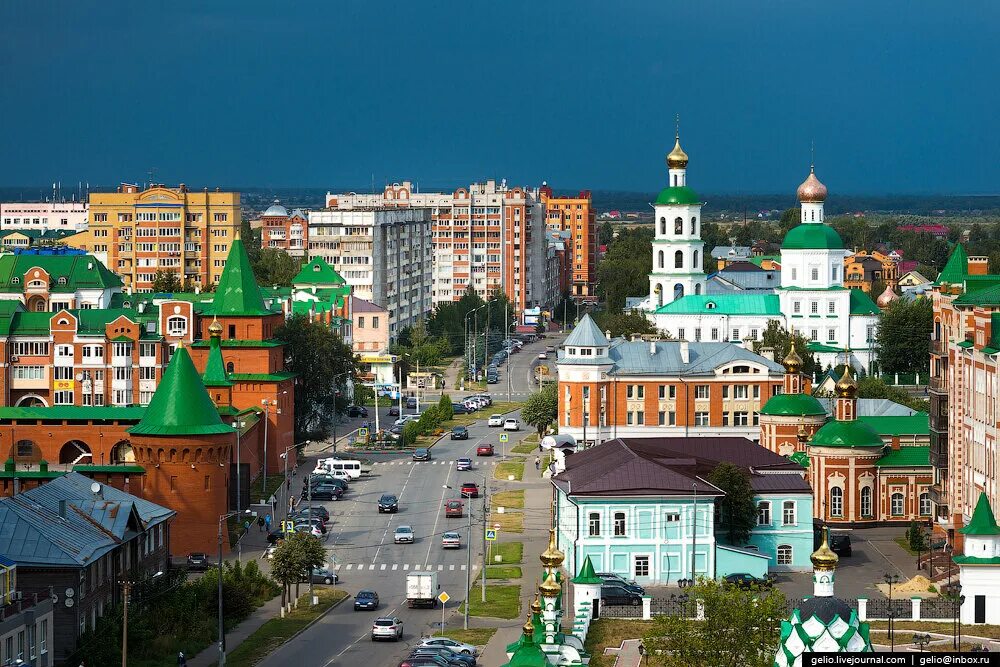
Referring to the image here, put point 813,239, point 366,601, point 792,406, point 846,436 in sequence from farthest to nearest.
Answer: point 813,239, point 792,406, point 846,436, point 366,601

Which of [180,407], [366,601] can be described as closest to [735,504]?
[366,601]

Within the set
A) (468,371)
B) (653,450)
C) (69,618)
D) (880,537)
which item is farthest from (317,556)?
(468,371)

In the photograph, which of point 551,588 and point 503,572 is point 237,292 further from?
point 551,588

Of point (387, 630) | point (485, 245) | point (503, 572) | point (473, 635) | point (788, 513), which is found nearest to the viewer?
point (387, 630)

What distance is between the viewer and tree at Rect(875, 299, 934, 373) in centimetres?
11444

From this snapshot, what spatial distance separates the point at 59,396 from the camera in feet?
319

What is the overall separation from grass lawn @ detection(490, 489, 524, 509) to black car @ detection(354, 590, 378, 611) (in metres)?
19.0

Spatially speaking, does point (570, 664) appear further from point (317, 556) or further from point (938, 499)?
point (938, 499)

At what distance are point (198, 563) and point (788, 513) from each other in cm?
1893

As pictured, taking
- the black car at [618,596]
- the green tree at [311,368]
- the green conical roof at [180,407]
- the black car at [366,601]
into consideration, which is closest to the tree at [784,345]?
the green tree at [311,368]

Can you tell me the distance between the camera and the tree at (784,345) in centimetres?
10638

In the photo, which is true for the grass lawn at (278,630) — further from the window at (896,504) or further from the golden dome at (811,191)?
the golden dome at (811,191)

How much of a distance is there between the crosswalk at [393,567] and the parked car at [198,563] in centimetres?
409

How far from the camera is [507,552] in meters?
Answer: 68.9
